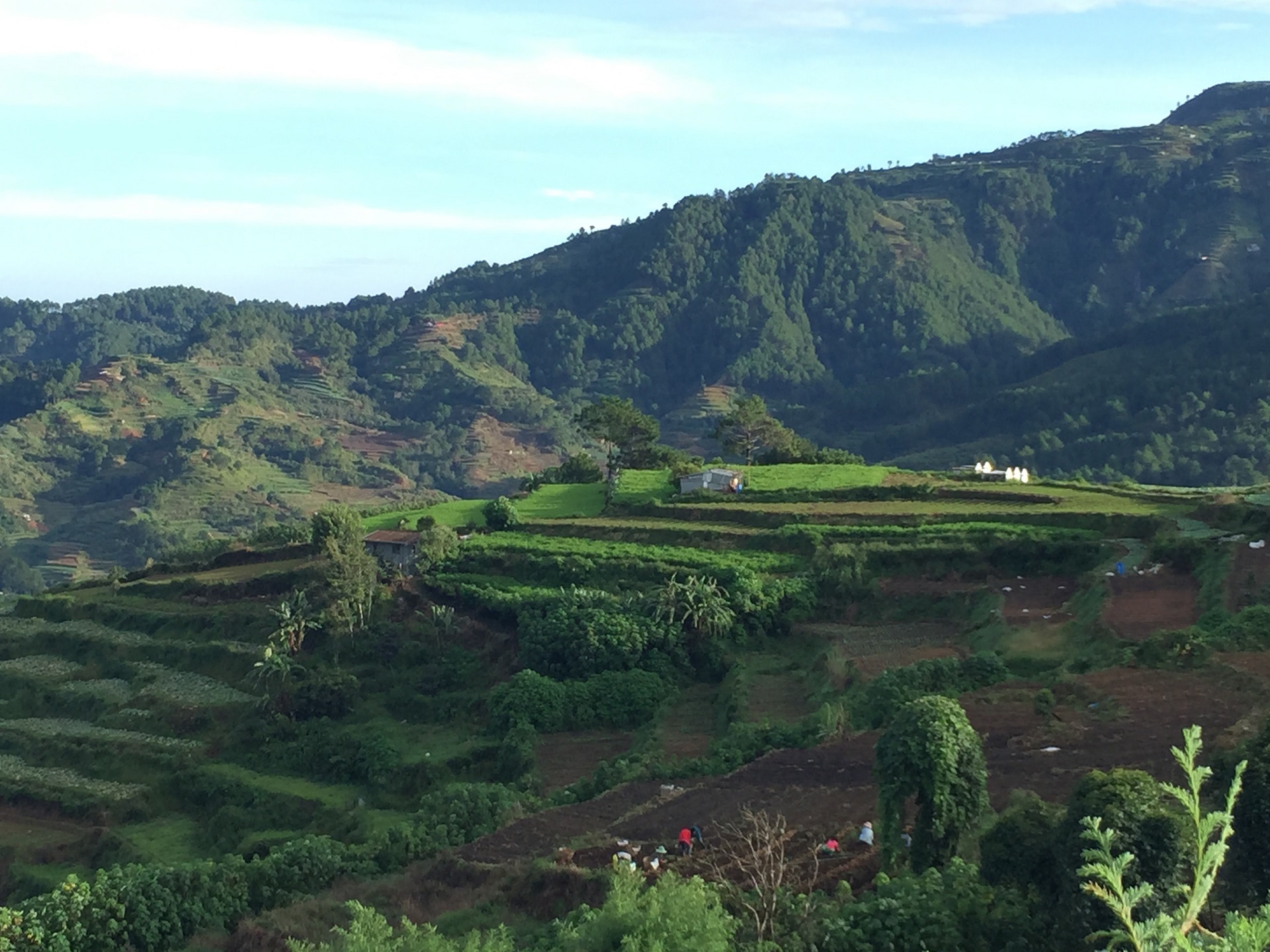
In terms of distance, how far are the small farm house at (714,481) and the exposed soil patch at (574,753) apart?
14.9 m

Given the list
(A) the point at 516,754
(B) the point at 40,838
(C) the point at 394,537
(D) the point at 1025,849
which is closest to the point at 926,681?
(A) the point at 516,754

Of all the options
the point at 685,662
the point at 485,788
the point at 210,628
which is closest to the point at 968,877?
the point at 485,788

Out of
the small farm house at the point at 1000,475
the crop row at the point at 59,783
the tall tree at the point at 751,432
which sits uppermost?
the tall tree at the point at 751,432

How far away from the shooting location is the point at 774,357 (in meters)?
164

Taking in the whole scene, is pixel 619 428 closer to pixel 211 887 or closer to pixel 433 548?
pixel 433 548

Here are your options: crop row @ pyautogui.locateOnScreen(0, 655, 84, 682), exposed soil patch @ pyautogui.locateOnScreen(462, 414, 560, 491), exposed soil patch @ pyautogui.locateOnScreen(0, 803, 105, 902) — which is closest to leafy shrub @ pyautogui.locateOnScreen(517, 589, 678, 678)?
exposed soil patch @ pyautogui.locateOnScreen(0, 803, 105, 902)

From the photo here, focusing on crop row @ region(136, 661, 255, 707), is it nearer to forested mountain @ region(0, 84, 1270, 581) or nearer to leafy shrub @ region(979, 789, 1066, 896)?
leafy shrub @ region(979, 789, 1066, 896)

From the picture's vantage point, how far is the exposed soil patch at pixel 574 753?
101 feet

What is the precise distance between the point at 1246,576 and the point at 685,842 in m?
15.5

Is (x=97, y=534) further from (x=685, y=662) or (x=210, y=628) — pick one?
(x=685, y=662)

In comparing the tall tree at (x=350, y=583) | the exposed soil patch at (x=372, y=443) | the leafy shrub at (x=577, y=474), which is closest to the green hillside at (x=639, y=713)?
the tall tree at (x=350, y=583)

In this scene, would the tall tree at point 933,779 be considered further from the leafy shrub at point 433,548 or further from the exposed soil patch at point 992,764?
the leafy shrub at point 433,548

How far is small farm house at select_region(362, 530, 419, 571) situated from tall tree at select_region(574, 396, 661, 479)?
39.3ft

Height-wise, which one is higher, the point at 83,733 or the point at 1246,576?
the point at 1246,576
